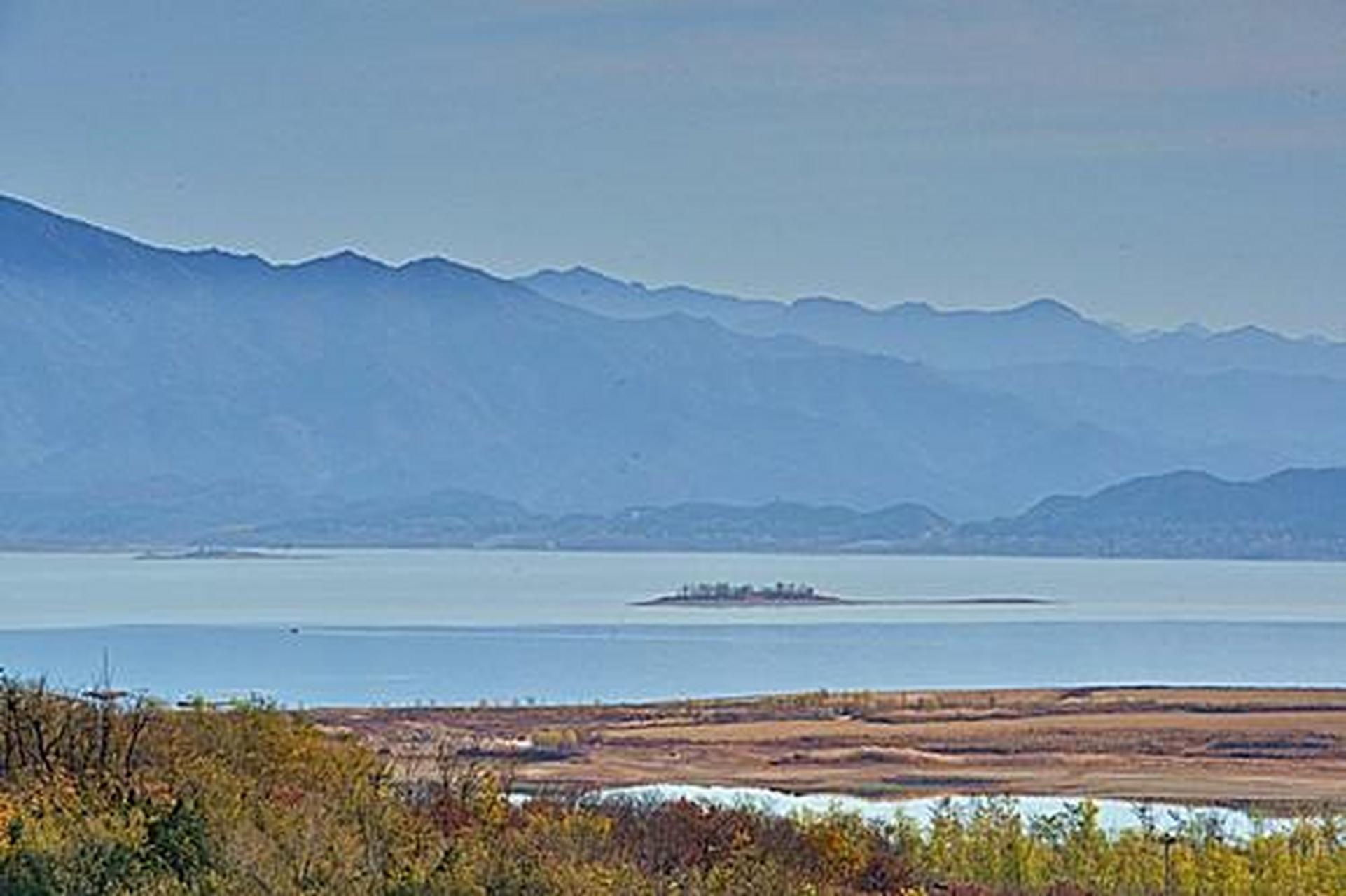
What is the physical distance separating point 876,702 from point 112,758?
2086 inches

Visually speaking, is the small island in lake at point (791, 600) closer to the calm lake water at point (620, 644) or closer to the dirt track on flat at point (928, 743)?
the calm lake water at point (620, 644)

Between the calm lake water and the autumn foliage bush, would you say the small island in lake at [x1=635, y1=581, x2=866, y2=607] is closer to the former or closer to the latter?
the calm lake water

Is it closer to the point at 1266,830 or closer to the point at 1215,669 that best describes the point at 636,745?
the point at 1266,830

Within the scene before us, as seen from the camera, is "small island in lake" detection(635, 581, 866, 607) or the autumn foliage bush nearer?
the autumn foliage bush

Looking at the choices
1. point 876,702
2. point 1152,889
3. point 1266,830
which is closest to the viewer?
point 1152,889

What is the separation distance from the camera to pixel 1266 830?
182ft

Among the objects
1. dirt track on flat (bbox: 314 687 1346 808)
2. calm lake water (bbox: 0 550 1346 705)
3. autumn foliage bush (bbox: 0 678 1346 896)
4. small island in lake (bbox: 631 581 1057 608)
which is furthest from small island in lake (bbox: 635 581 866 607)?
autumn foliage bush (bbox: 0 678 1346 896)

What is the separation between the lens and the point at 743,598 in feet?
599

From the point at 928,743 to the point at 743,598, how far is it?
105m

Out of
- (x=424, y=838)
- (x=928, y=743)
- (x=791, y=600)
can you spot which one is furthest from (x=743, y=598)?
(x=424, y=838)

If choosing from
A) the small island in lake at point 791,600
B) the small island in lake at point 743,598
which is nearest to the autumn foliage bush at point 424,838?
the small island in lake at point 791,600

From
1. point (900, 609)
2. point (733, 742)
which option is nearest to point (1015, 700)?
point (733, 742)

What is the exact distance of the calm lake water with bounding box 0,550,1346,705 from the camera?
104m

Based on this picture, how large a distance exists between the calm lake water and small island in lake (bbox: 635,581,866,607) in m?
3.07
